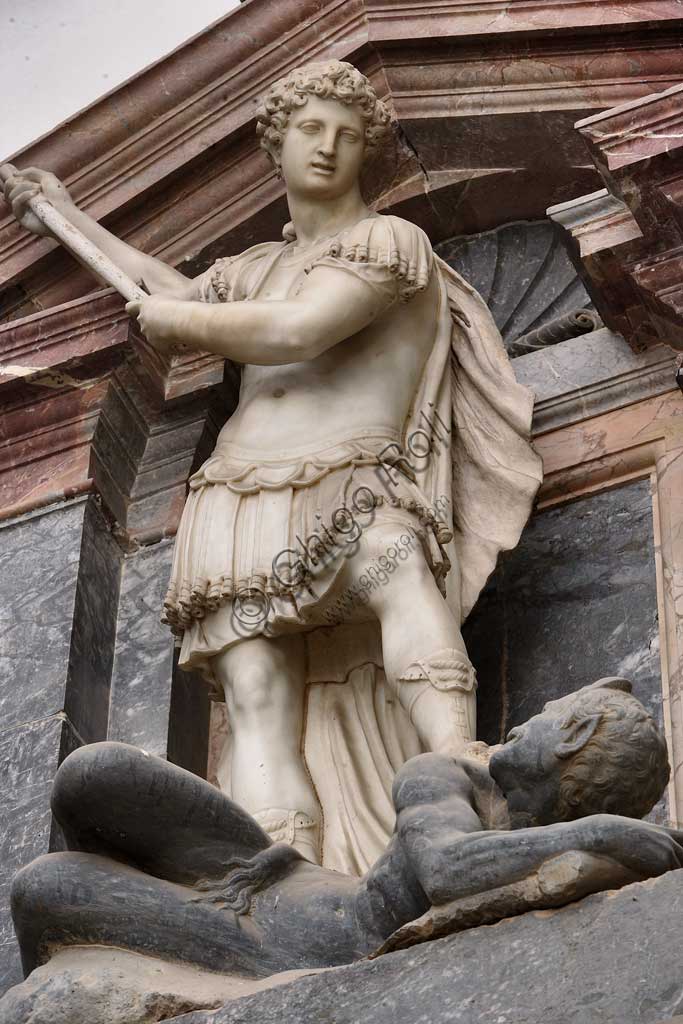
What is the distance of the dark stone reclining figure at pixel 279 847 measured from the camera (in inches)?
185

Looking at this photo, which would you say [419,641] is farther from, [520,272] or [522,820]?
[520,272]

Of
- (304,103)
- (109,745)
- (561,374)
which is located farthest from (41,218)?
(109,745)

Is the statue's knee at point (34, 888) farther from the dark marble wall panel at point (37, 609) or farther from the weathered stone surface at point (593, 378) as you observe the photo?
the weathered stone surface at point (593, 378)

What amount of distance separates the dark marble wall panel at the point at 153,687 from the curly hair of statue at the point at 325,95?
4.39ft

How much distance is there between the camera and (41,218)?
309 inches

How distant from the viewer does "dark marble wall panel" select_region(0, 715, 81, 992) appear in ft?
20.9

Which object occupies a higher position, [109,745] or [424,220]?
[424,220]

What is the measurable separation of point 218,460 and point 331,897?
2059 millimetres

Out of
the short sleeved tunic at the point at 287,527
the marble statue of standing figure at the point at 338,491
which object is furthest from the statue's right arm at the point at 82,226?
the short sleeved tunic at the point at 287,527

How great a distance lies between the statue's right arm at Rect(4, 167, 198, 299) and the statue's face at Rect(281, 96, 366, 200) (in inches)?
25.7

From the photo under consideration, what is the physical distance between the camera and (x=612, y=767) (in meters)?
4.70

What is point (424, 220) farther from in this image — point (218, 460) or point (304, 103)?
point (218, 460)

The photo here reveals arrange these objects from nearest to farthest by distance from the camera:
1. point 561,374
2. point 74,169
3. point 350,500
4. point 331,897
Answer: point 331,897
point 350,500
point 561,374
point 74,169

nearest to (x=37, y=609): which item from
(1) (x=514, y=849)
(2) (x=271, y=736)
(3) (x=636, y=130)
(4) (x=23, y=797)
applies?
(4) (x=23, y=797)
